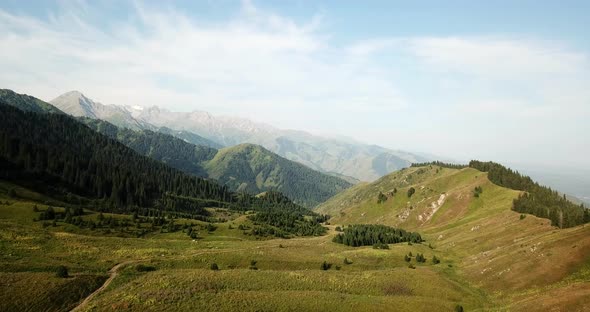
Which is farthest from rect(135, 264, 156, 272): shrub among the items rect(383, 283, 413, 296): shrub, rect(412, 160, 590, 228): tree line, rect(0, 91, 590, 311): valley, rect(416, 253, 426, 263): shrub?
rect(412, 160, 590, 228): tree line

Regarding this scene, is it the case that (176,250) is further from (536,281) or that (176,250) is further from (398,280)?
(536,281)

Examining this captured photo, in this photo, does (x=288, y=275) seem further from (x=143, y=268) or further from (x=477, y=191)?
(x=477, y=191)

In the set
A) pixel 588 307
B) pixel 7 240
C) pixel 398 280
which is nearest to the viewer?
pixel 588 307

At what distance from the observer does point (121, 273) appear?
226 ft

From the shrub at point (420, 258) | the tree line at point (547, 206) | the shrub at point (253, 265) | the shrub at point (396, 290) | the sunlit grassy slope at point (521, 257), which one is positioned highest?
the tree line at point (547, 206)

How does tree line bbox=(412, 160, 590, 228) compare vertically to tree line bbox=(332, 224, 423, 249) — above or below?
above

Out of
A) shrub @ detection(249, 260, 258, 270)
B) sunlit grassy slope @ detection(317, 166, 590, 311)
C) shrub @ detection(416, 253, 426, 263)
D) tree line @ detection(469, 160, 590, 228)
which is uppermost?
tree line @ detection(469, 160, 590, 228)

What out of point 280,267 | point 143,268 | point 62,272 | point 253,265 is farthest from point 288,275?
point 62,272

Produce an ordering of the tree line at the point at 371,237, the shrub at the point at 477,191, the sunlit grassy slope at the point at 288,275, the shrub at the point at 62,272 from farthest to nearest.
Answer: the shrub at the point at 477,191 < the tree line at the point at 371,237 < the shrub at the point at 62,272 < the sunlit grassy slope at the point at 288,275

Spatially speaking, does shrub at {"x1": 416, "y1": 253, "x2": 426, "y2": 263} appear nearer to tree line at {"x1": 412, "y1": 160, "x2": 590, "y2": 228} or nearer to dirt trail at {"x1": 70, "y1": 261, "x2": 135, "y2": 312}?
tree line at {"x1": 412, "y1": 160, "x2": 590, "y2": 228}

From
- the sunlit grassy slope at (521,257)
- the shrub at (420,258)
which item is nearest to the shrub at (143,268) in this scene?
the sunlit grassy slope at (521,257)

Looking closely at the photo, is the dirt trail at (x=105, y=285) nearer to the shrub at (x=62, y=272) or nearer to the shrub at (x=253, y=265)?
the shrub at (x=62, y=272)

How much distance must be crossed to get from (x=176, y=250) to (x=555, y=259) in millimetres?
89226

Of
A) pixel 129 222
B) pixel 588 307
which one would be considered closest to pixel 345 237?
pixel 129 222
